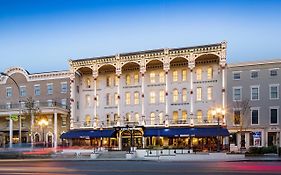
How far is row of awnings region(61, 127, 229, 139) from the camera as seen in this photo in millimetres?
48406

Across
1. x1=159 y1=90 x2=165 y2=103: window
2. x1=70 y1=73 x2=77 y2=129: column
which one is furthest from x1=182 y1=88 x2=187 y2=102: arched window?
x1=70 y1=73 x2=77 y2=129: column

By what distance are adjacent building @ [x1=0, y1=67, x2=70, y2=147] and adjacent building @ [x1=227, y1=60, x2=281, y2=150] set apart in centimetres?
2455

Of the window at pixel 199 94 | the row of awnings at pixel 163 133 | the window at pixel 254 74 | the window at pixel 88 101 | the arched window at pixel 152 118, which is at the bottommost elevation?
the row of awnings at pixel 163 133

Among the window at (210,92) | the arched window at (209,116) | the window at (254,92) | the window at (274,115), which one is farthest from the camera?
the window at (210,92)

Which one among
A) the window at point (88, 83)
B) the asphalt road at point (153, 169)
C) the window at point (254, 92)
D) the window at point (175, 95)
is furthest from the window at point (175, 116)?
the asphalt road at point (153, 169)

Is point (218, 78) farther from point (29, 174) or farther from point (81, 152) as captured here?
point (29, 174)

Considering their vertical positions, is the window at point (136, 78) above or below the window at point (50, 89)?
above

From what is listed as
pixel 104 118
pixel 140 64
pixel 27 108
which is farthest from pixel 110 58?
pixel 27 108

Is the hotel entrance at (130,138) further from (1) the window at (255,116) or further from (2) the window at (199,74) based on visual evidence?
(1) the window at (255,116)

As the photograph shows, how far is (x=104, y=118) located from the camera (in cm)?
5728

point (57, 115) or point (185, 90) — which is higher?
point (185, 90)

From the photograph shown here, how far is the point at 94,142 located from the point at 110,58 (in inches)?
485

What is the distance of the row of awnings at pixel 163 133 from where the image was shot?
48406 millimetres

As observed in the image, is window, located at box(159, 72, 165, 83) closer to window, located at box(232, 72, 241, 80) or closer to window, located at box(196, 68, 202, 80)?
window, located at box(196, 68, 202, 80)
